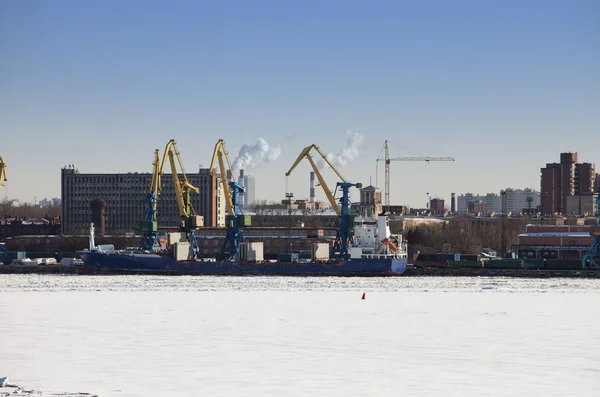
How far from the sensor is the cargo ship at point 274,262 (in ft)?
339

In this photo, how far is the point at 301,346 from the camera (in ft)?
116

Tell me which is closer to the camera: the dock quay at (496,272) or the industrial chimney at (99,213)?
the dock quay at (496,272)

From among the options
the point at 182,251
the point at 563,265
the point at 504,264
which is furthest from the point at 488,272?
the point at 182,251

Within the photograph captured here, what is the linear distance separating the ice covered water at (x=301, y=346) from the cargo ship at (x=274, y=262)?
43.8 m

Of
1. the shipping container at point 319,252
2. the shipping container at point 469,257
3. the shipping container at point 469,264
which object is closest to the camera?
the shipping container at point 469,264

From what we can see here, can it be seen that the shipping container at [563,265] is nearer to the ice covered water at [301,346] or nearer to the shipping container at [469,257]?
the shipping container at [469,257]

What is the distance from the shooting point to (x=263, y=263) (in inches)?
4363

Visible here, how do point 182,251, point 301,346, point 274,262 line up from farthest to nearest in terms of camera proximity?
point 182,251 < point 274,262 < point 301,346

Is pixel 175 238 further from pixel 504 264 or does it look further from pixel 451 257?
pixel 504 264

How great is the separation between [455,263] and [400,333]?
71647 millimetres

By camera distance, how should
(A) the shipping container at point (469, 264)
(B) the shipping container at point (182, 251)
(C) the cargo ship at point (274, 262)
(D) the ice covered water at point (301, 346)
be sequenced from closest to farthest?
1. (D) the ice covered water at point (301, 346)
2. (C) the cargo ship at point (274, 262)
3. (A) the shipping container at point (469, 264)
4. (B) the shipping container at point (182, 251)

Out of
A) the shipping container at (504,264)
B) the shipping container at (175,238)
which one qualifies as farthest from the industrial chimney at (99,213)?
the shipping container at (504,264)

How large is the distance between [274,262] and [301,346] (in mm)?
76736

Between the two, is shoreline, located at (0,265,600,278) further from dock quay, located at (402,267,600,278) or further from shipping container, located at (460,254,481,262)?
shipping container, located at (460,254,481,262)
